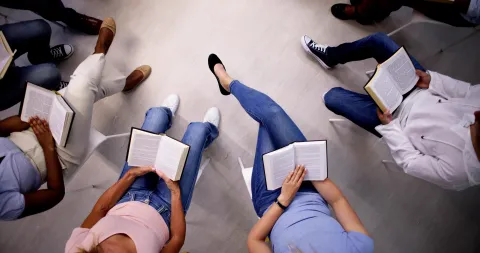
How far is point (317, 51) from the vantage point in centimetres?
190

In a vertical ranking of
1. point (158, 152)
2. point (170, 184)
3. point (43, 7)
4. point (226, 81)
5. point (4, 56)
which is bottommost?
point (170, 184)

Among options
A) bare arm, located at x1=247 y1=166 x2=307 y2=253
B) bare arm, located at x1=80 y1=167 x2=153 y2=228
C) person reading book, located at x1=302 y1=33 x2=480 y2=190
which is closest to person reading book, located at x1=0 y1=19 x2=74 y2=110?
bare arm, located at x1=80 y1=167 x2=153 y2=228

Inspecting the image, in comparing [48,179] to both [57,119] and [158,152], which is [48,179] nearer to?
[57,119]

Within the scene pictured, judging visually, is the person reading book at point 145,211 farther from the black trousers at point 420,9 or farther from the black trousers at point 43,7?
the black trousers at point 420,9

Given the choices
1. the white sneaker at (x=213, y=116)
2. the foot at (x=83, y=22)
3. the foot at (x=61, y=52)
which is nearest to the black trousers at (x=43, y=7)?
the foot at (x=83, y=22)

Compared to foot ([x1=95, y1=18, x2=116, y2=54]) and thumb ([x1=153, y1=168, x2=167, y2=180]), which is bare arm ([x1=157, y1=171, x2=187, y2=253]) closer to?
thumb ([x1=153, y1=168, x2=167, y2=180])

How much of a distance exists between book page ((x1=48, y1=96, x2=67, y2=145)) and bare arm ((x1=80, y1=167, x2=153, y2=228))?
1.06 feet

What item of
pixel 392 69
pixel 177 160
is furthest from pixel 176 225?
pixel 392 69

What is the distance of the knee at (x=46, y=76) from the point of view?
1569 millimetres

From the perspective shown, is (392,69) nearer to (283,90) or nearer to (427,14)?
(427,14)

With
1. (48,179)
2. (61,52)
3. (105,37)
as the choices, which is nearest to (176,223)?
(48,179)

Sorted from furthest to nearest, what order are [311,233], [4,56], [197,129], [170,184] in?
[197,129]
[4,56]
[170,184]
[311,233]

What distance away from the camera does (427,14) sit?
1679 millimetres

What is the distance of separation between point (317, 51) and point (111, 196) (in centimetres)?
146
